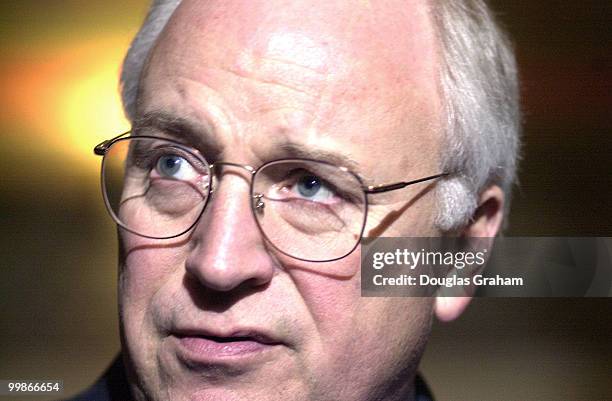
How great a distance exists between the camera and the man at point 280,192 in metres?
1.08

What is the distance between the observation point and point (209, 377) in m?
1.09

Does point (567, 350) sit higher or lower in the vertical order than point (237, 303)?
lower

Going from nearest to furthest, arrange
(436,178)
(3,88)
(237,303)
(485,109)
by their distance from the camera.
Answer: (237,303) → (436,178) → (485,109) → (3,88)

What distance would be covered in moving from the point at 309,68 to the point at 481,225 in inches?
17.9

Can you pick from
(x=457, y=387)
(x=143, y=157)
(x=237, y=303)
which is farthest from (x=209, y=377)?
(x=457, y=387)

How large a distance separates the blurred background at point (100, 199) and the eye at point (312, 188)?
0.37 metres

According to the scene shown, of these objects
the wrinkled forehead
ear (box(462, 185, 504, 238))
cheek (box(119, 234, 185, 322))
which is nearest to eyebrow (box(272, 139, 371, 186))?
the wrinkled forehead

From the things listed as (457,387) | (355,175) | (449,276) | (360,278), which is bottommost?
(457,387)

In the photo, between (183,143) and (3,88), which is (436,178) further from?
(3,88)

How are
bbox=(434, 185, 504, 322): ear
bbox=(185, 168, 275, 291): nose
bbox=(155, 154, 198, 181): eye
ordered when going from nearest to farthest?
bbox=(185, 168, 275, 291): nose, bbox=(155, 154, 198, 181): eye, bbox=(434, 185, 504, 322): ear

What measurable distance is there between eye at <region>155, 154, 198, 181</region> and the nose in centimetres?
8

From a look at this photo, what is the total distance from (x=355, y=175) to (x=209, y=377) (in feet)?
1.17

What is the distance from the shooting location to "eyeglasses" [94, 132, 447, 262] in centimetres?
109

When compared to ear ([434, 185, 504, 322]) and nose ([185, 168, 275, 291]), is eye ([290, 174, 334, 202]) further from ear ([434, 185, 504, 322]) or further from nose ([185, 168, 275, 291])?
ear ([434, 185, 504, 322])
